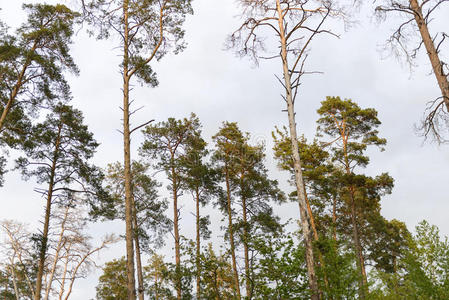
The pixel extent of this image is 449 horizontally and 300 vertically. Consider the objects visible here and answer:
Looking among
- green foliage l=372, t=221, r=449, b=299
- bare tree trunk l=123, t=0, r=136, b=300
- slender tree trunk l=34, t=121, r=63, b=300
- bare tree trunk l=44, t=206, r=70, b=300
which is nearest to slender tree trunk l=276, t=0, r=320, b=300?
bare tree trunk l=123, t=0, r=136, b=300

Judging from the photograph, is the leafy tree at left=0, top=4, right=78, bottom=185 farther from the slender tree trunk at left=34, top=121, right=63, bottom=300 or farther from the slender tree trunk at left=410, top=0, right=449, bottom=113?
the slender tree trunk at left=410, top=0, right=449, bottom=113

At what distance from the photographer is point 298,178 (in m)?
6.98

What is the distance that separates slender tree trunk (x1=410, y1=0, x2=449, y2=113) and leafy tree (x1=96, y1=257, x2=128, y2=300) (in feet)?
86.0

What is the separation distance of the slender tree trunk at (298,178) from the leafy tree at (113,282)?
2402 centimetres

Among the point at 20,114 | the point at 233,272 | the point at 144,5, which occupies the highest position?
the point at 144,5

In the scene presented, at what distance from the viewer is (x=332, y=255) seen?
9.72 m

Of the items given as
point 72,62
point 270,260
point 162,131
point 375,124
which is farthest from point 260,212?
point 72,62

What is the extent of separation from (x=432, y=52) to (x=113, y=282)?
28236mm

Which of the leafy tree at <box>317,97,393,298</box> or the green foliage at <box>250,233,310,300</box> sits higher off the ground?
the leafy tree at <box>317,97,393,298</box>

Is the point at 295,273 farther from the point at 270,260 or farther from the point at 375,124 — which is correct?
the point at 375,124

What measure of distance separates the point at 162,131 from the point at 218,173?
411 cm

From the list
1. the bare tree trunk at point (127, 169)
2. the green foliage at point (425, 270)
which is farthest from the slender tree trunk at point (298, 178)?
the green foliage at point (425, 270)

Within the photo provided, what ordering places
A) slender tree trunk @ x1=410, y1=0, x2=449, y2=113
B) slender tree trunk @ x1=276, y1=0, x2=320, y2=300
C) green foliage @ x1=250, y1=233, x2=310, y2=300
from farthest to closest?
green foliage @ x1=250, y1=233, x2=310, y2=300, slender tree trunk @ x1=410, y1=0, x2=449, y2=113, slender tree trunk @ x1=276, y1=0, x2=320, y2=300

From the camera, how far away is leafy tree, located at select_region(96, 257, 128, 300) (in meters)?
27.0
